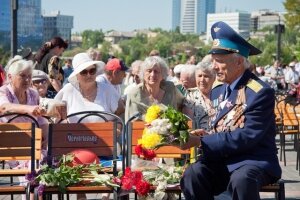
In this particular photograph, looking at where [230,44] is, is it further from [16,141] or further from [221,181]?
[16,141]

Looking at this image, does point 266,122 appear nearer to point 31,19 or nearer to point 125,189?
point 125,189

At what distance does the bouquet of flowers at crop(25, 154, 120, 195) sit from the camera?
6.37 metres

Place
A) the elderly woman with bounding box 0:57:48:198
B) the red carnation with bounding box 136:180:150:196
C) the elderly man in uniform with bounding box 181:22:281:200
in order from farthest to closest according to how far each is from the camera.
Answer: the elderly woman with bounding box 0:57:48:198
the red carnation with bounding box 136:180:150:196
the elderly man in uniform with bounding box 181:22:281:200

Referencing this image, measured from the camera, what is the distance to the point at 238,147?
18.5ft

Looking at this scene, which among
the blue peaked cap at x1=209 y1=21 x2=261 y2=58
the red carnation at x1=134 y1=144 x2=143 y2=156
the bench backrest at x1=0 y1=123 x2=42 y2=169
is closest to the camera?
the blue peaked cap at x1=209 y1=21 x2=261 y2=58

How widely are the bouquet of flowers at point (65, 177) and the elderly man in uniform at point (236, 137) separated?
0.82 meters

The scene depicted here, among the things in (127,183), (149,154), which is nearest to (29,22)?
(149,154)

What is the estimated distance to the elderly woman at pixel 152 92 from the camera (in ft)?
26.3

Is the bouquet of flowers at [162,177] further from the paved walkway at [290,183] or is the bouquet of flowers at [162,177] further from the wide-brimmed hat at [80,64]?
the paved walkway at [290,183]

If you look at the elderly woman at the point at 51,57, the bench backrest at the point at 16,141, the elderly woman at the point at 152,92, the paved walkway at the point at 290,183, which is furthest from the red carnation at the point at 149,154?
the elderly woman at the point at 51,57

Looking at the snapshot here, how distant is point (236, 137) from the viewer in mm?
5617

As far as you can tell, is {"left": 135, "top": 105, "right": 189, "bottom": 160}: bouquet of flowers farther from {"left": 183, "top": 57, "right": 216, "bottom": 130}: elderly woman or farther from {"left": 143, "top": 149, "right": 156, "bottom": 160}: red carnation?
{"left": 183, "top": 57, "right": 216, "bottom": 130}: elderly woman

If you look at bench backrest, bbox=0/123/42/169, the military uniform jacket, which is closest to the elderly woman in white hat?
bench backrest, bbox=0/123/42/169

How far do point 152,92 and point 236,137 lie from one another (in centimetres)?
258
